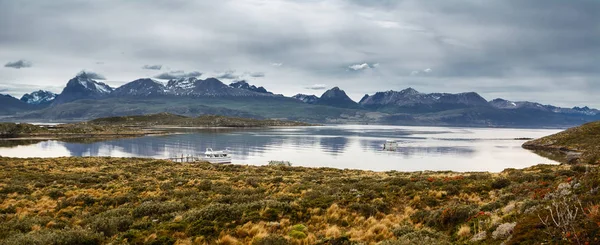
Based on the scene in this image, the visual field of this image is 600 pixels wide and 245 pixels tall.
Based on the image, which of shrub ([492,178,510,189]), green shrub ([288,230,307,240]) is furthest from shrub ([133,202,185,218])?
shrub ([492,178,510,189])

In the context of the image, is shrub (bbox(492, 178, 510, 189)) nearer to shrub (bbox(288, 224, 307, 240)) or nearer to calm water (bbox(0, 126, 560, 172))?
shrub (bbox(288, 224, 307, 240))

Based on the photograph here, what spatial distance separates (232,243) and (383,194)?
11555mm

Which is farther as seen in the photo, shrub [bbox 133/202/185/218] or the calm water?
the calm water

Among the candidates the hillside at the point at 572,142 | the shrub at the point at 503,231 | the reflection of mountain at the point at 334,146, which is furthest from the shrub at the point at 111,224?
the hillside at the point at 572,142

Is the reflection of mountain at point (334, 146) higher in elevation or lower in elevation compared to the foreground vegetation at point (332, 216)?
lower

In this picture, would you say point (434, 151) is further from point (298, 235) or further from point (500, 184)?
point (298, 235)

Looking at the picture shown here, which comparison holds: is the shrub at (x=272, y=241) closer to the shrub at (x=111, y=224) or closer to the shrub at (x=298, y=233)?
the shrub at (x=298, y=233)

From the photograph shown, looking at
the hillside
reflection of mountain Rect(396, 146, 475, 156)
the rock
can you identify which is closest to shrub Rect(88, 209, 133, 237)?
the rock

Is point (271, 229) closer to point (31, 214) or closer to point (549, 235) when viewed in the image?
point (549, 235)

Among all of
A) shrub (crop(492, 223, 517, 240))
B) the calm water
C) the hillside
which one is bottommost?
the calm water

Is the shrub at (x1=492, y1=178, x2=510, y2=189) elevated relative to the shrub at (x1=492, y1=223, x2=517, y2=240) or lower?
lower

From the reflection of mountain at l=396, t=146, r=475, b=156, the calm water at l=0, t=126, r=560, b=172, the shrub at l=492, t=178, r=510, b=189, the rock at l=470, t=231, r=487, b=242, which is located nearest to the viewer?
the rock at l=470, t=231, r=487, b=242

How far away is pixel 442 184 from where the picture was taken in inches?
970

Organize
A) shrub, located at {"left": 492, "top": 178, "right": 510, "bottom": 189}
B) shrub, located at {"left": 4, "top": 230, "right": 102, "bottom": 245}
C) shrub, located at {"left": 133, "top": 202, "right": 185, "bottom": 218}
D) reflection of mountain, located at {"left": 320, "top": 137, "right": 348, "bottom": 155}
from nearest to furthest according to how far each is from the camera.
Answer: shrub, located at {"left": 4, "top": 230, "right": 102, "bottom": 245}
shrub, located at {"left": 133, "top": 202, "right": 185, "bottom": 218}
shrub, located at {"left": 492, "top": 178, "right": 510, "bottom": 189}
reflection of mountain, located at {"left": 320, "top": 137, "right": 348, "bottom": 155}
